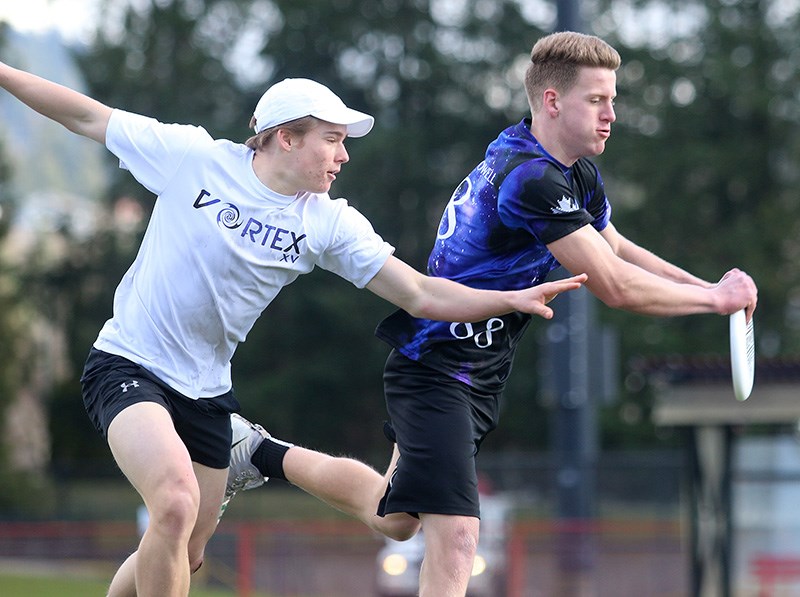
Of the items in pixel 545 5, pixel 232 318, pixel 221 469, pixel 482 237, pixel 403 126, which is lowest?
pixel 221 469

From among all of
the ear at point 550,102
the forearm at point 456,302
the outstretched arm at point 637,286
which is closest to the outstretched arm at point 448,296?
the forearm at point 456,302

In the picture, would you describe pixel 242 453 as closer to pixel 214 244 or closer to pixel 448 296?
pixel 214 244

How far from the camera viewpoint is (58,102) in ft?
17.8

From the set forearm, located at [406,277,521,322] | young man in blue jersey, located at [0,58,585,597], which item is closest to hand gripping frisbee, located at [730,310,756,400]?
young man in blue jersey, located at [0,58,585,597]

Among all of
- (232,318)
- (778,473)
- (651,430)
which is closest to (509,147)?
(232,318)

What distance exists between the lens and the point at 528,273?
5.53 metres

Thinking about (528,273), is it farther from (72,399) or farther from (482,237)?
(72,399)

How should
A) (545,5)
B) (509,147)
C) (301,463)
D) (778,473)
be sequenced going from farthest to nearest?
(545,5) < (778,473) < (301,463) < (509,147)

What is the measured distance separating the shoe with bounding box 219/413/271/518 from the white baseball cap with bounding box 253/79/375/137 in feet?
4.80

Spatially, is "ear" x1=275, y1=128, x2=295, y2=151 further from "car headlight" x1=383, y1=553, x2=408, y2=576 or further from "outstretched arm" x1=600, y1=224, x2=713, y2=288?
"car headlight" x1=383, y1=553, x2=408, y2=576

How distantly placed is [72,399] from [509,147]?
37.2 meters

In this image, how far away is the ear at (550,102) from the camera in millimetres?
5328

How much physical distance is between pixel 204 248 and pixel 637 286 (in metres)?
1.67

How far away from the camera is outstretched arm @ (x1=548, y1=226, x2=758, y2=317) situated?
205 inches
